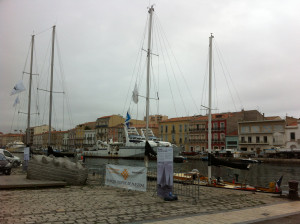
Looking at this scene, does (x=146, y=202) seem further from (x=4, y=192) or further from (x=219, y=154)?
(x=219, y=154)

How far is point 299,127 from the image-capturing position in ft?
197

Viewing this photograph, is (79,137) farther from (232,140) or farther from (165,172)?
(165,172)

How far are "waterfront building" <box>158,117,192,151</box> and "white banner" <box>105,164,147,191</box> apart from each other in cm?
6901

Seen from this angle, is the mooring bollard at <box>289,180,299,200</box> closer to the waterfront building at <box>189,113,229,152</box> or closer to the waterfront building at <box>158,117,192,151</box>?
the waterfront building at <box>189,113,229,152</box>

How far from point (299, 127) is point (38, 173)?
194 feet

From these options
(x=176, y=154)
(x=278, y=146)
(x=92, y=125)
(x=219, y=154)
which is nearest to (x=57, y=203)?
(x=176, y=154)

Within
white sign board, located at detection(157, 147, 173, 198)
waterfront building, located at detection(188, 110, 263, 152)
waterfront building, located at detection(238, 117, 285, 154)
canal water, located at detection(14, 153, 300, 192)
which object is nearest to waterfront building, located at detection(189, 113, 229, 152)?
waterfront building, located at detection(188, 110, 263, 152)

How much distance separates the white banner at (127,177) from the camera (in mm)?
11943

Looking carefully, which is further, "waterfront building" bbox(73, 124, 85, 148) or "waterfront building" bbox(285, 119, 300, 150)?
"waterfront building" bbox(73, 124, 85, 148)

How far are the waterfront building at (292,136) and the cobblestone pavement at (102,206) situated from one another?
54782 millimetres

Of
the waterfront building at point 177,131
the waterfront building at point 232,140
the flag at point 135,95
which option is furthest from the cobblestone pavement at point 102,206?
the waterfront building at point 177,131

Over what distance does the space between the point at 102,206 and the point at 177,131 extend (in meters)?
75.1

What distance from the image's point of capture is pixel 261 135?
67.1 meters

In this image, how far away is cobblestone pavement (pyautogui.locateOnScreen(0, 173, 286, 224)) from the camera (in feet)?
23.6
